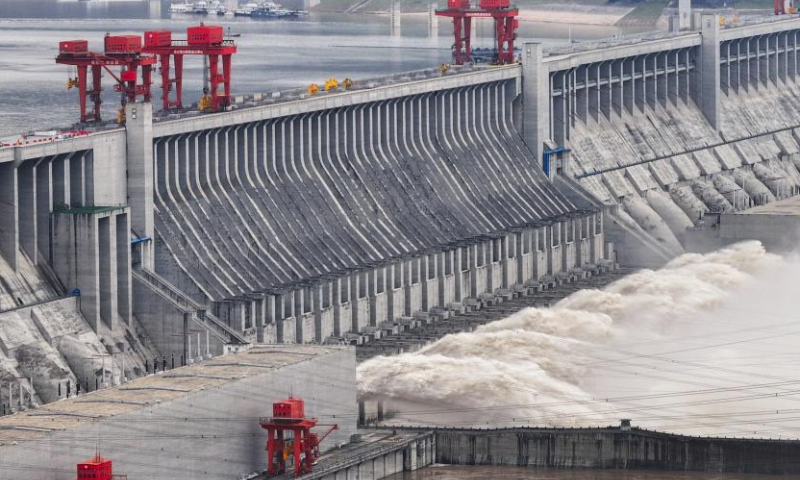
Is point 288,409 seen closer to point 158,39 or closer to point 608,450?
point 608,450

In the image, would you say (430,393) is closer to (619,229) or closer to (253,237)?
(253,237)

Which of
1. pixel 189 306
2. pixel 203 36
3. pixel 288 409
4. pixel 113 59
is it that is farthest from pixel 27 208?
pixel 203 36

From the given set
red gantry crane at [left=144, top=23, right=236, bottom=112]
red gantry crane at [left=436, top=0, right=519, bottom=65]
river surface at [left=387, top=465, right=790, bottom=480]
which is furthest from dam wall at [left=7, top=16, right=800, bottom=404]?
river surface at [left=387, top=465, right=790, bottom=480]

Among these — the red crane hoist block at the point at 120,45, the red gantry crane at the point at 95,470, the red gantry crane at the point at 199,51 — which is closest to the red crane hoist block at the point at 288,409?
→ the red gantry crane at the point at 95,470

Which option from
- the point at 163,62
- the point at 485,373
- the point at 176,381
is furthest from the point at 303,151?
the point at 176,381

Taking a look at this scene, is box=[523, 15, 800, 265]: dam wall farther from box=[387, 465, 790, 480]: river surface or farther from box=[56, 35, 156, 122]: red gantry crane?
box=[387, 465, 790, 480]: river surface
